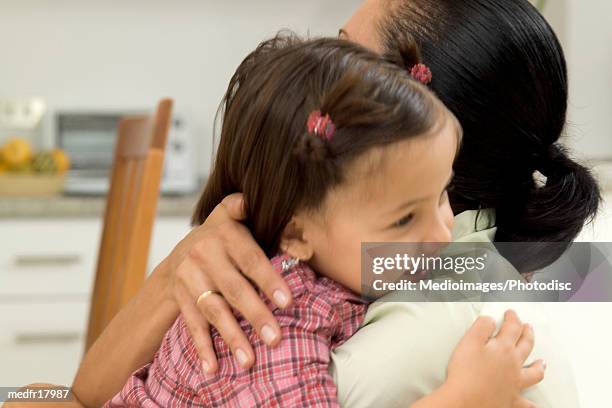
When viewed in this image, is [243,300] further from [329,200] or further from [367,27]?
[367,27]

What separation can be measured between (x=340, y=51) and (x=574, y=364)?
40 cm

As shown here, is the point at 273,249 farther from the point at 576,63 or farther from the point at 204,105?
the point at 204,105

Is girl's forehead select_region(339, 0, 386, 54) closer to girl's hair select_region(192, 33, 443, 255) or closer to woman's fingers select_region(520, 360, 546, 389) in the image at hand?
girl's hair select_region(192, 33, 443, 255)

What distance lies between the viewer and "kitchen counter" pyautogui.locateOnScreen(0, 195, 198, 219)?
2607 millimetres

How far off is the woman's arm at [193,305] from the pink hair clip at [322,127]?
14cm

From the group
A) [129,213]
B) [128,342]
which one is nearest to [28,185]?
[129,213]

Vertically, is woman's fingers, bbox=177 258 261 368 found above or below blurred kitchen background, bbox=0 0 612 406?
above

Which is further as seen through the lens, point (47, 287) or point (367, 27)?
point (47, 287)

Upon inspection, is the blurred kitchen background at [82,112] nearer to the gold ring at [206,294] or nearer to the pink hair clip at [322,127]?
the gold ring at [206,294]

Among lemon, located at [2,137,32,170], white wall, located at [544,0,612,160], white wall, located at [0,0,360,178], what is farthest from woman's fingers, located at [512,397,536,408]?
white wall, located at [0,0,360,178]

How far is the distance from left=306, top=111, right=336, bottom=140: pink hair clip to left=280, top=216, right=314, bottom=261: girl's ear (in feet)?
0.30

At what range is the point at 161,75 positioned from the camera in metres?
3.20

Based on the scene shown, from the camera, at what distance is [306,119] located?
777mm

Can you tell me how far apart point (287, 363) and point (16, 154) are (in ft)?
7.63
